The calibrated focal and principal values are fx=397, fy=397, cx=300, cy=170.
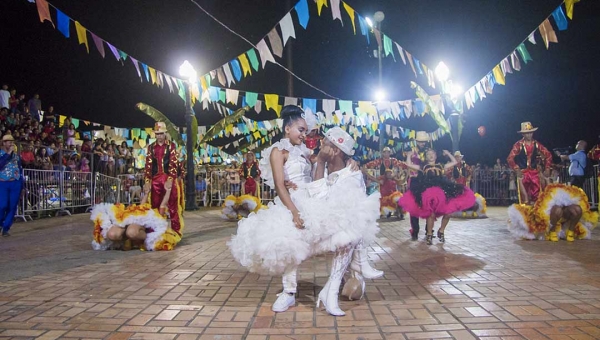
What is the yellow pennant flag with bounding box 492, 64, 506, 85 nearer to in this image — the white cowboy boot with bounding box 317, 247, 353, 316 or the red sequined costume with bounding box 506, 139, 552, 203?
the red sequined costume with bounding box 506, 139, 552, 203

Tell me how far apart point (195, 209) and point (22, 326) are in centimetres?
1281

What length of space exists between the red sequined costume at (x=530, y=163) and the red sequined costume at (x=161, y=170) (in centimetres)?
660

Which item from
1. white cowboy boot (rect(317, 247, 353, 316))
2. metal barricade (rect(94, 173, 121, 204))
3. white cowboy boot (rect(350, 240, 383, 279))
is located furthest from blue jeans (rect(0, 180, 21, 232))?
white cowboy boot (rect(317, 247, 353, 316))

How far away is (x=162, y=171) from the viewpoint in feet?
23.0

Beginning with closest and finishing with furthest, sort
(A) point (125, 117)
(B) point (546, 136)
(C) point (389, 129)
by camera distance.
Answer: (B) point (546, 136) → (A) point (125, 117) → (C) point (389, 129)

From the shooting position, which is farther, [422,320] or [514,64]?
[514,64]

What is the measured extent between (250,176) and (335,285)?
8.80m

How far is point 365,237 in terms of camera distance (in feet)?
11.2

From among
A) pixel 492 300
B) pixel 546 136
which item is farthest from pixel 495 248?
pixel 546 136

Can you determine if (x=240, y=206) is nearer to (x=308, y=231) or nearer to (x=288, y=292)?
(x=288, y=292)

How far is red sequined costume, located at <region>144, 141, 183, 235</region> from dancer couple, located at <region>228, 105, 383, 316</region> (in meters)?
3.87

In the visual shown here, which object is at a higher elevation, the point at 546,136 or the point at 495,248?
the point at 546,136

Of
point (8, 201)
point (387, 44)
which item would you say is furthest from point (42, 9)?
point (387, 44)

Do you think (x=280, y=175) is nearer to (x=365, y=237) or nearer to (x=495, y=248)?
(x=365, y=237)
